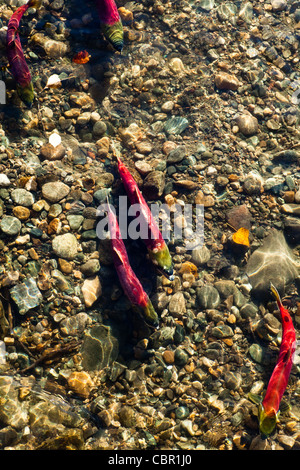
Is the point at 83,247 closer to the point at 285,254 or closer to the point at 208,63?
the point at 285,254

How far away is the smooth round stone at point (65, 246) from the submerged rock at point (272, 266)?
2738 millimetres

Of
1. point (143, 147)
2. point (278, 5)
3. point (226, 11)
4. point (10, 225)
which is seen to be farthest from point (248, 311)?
point (278, 5)

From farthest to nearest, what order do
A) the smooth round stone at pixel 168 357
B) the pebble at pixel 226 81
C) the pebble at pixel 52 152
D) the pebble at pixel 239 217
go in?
the pebble at pixel 226 81 → the pebble at pixel 239 217 → the pebble at pixel 52 152 → the smooth round stone at pixel 168 357

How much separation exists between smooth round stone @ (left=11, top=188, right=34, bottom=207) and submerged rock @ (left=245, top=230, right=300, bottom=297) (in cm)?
Answer: 352

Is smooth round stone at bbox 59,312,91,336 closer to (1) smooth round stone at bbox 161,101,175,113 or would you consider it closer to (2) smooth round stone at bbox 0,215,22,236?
(2) smooth round stone at bbox 0,215,22,236

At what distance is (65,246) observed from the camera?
5008 mm

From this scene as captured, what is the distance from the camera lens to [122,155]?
581 centimetres

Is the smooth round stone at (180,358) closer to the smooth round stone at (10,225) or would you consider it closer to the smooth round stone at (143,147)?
the smooth round stone at (10,225)

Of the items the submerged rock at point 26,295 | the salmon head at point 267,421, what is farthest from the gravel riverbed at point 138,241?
the salmon head at point 267,421

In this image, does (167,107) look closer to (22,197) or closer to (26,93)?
(26,93)

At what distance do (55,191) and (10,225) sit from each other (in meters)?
0.83

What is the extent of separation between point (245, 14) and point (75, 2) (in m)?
3.48

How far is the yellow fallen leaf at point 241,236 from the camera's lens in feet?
18.1
